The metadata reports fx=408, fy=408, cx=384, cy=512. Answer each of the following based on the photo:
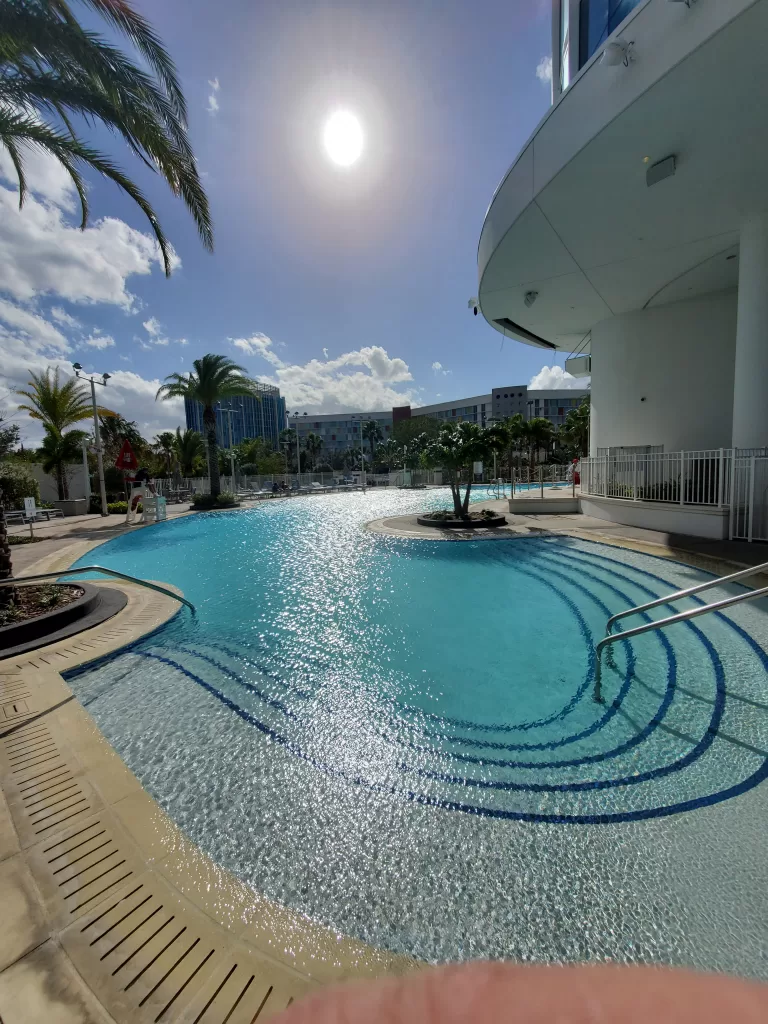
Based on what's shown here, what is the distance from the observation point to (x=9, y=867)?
204 centimetres

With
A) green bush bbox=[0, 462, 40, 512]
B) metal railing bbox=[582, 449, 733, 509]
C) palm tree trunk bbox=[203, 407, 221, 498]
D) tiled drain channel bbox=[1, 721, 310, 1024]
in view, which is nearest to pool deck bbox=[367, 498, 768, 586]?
metal railing bbox=[582, 449, 733, 509]

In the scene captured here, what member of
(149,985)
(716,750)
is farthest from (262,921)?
(716,750)

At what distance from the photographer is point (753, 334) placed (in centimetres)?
879

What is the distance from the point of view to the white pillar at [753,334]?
28.6ft

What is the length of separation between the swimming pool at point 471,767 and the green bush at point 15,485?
17971mm

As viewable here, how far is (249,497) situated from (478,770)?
2801 centimetres

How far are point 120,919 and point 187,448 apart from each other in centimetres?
3821

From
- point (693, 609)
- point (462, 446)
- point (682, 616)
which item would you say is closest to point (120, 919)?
point (682, 616)

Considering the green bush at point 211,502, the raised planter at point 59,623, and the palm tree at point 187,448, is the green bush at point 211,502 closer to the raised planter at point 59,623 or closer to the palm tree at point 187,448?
the palm tree at point 187,448

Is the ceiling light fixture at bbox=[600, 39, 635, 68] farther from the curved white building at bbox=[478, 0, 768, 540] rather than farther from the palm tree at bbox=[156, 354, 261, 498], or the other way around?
the palm tree at bbox=[156, 354, 261, 498]

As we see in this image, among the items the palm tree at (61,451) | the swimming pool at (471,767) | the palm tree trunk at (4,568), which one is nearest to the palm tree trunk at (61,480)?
the palm tree at (61,451)

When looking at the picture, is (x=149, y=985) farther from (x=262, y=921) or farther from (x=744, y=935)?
(x=744, y=935)

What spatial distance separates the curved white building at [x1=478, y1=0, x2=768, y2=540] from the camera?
6.20 m

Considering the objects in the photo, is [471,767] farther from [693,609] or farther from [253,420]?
[253,420]
